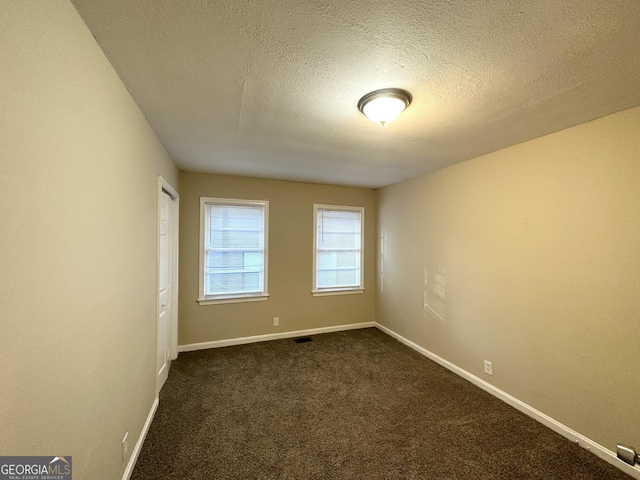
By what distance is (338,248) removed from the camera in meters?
4.52

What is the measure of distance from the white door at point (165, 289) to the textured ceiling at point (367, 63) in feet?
Answer: 3.27

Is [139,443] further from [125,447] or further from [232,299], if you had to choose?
[232,299]

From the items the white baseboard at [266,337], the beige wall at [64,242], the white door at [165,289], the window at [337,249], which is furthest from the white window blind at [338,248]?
the beige wall at [64,242]

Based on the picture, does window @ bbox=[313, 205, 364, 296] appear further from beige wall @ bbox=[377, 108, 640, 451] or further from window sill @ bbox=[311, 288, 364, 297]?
beige wall @ bbox=[377, 108, 640, 451]

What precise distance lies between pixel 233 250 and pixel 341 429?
104 inches

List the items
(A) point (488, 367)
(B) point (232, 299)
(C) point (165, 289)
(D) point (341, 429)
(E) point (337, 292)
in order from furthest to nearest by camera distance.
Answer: (E) point (337, 292), (B) point (232, 299), (C) point (165, 289), (A) point (488, 367), (D) point (341, 429)

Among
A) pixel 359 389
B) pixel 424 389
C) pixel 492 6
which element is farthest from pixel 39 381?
pixel 424 389

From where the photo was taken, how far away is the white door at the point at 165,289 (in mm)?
2800

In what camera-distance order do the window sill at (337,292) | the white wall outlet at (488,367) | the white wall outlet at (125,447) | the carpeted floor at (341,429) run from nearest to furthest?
the white wall outlet at (125,447), the carpeted floor at (341,429), the white wall outlet at (488,367), the window sill at (337,292)

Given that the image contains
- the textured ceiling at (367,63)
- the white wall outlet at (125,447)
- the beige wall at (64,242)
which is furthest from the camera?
the white wall outlet at (125,447)

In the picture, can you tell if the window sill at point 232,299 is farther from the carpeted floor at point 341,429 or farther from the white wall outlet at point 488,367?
the white wall outlet at point 488,367

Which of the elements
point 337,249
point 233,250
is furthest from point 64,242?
point 337,249

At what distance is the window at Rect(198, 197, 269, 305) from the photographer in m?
3.71

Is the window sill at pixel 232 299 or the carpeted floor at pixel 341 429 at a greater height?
the window sill at pixel 232 299
